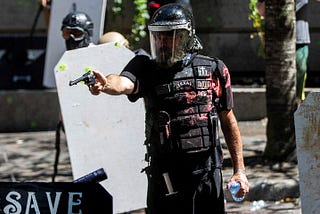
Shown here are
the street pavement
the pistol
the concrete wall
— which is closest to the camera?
the pistol

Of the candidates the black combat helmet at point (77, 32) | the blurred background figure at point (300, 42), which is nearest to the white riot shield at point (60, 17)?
the black combat helmet at point (77, 32)

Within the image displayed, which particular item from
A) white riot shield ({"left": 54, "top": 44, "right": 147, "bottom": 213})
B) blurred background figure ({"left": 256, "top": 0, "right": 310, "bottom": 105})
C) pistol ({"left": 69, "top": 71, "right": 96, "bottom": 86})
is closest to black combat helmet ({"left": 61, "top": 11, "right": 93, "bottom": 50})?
white riot shield ({"left": 54, "top": 44, "right": 147, "bottom": 213})

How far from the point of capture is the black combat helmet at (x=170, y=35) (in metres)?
4.47

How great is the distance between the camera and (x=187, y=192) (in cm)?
451

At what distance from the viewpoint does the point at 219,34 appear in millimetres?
12086

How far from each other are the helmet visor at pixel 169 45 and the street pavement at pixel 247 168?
122 inches

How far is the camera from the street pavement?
761cm

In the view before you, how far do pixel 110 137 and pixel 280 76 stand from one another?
244 cm

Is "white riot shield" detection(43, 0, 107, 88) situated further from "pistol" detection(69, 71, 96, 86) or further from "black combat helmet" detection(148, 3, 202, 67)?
"pistol" detection(69, 71, 96, 86)

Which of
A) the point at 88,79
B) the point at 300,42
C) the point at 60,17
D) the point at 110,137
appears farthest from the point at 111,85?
the point at 60,17

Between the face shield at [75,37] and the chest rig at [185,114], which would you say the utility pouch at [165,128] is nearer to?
the chest rig at [185,114]

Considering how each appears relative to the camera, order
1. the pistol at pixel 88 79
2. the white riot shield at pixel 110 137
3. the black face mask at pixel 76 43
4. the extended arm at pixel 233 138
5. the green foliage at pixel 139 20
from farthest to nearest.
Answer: the green foliage at pixel 139 20 → the black face mask at pixel 76 43 → the white riot shield at pixel 110 137 → the extended arm at pixel 233 138 → the pistol at pixel 88 79

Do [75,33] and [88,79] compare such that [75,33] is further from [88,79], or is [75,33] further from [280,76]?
[88,79]

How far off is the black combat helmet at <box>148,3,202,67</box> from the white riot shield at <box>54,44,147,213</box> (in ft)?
5.76
